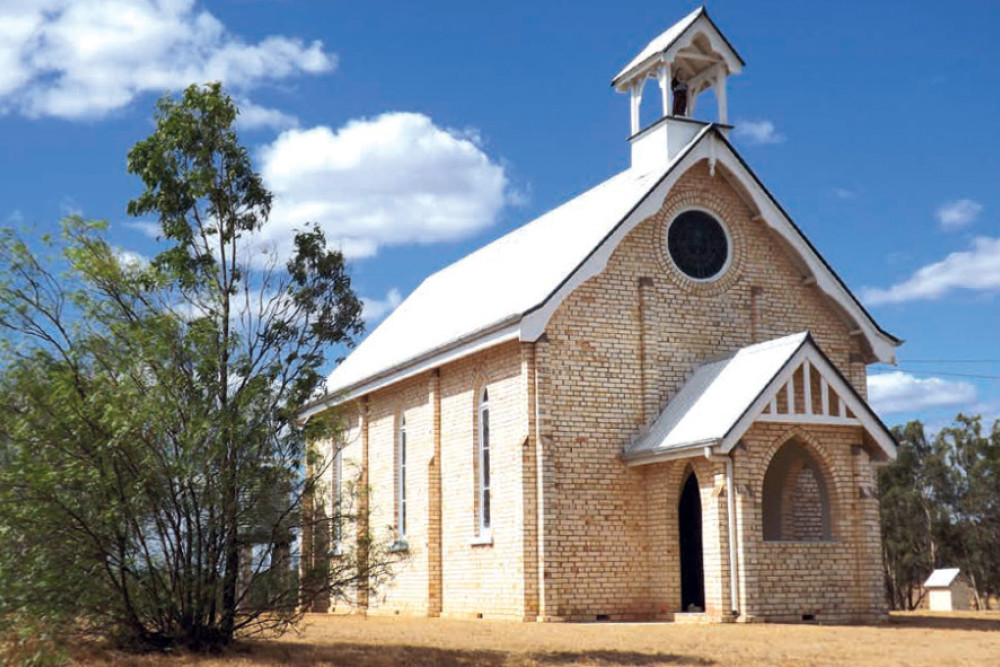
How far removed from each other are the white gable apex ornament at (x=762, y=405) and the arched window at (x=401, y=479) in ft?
28.8

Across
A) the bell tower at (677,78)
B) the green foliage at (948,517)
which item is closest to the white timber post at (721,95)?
the bell tower at (677,78)

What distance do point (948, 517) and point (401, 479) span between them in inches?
1596

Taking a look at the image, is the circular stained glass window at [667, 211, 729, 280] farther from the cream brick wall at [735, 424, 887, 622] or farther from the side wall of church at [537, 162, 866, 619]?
the cream brick wall at [735, 424, 887, 622]

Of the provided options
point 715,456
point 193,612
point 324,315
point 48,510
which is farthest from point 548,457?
point 48,510

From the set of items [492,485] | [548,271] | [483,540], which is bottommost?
[483,540]

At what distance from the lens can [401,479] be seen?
3325 centimetres

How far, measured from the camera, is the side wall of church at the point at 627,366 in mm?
25797

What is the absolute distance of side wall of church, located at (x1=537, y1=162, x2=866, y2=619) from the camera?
25797mm

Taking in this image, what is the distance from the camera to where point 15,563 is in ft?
52.4

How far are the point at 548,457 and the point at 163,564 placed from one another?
1025 cm

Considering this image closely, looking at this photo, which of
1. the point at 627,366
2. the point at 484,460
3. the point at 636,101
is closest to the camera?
the point at 627,366

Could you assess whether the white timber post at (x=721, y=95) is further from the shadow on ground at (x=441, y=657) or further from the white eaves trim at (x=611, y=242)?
the shadow on ground at (x=441, y=657)

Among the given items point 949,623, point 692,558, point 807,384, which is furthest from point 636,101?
point 949,623

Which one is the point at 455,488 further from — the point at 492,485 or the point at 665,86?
the point at 665,86
